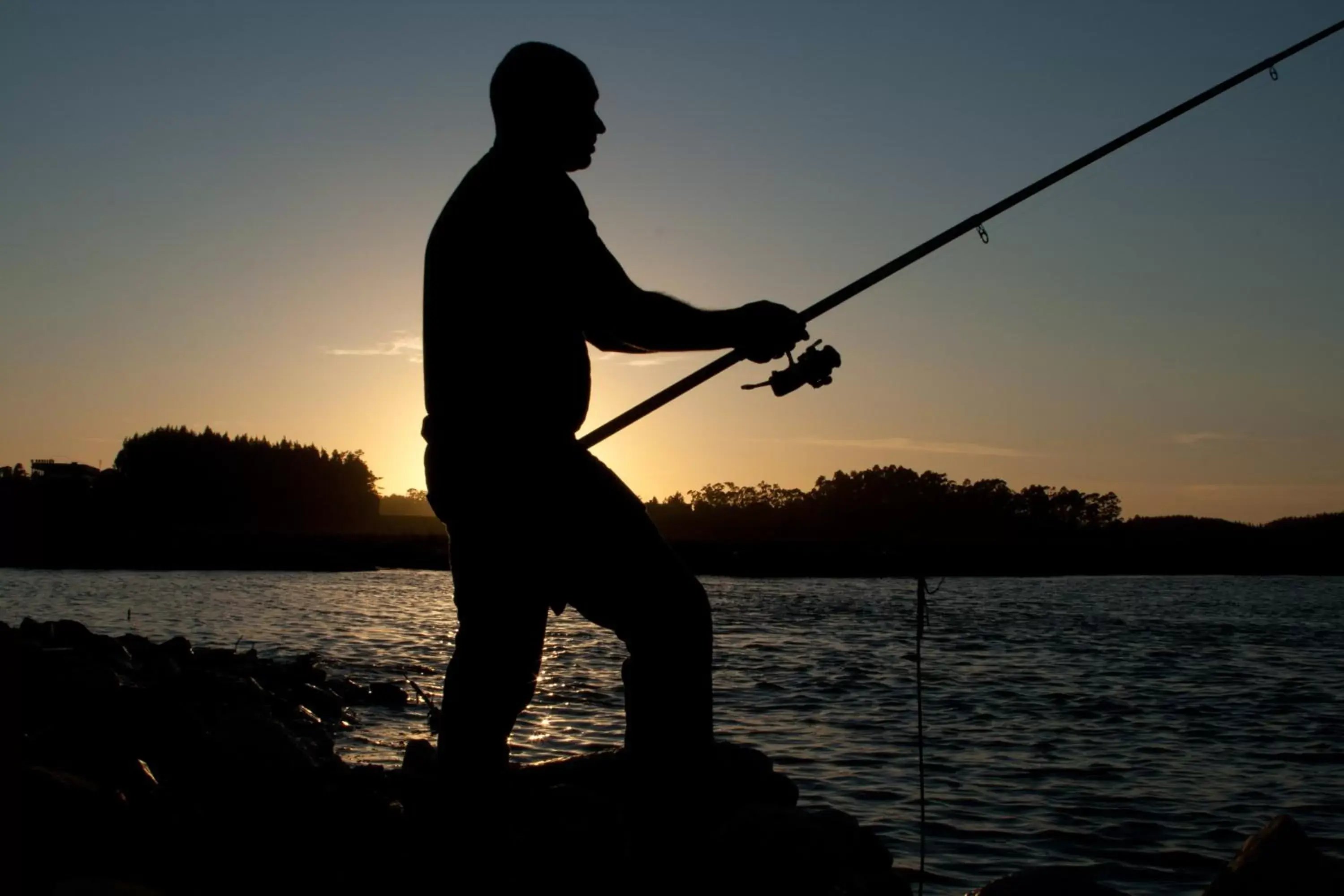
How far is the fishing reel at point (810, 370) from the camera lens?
4418 millimetres

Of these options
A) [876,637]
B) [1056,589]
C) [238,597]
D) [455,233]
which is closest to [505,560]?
[455,233]

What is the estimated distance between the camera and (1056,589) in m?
45.0

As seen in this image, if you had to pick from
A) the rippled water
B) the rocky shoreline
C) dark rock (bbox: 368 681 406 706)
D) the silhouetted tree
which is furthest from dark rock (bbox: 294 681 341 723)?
the silhouetted tree

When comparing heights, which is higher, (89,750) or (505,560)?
(505,560)

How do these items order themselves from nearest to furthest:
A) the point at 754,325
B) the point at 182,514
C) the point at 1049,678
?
the point at 754,325 → the point at 1049,678 → the point at 182,514

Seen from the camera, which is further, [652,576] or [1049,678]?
[1049,678]

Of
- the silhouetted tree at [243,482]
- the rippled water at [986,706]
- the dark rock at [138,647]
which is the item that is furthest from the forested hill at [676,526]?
the dark rock at [138,647]

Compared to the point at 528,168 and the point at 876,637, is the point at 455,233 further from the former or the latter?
the point at 876,637

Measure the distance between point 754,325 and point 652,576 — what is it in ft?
2.76

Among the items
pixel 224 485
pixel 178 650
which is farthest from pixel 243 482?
pixel 178 650

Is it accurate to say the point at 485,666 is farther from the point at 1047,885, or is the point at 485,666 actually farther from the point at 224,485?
the point at 224,485

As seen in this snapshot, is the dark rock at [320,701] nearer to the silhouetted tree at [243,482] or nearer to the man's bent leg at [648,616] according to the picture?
the man's bent leg at [648,616]

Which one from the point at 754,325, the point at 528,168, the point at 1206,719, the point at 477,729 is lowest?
the point at 1206,719

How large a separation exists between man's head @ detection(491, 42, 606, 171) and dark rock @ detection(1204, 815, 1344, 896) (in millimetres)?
Answer: 3775
